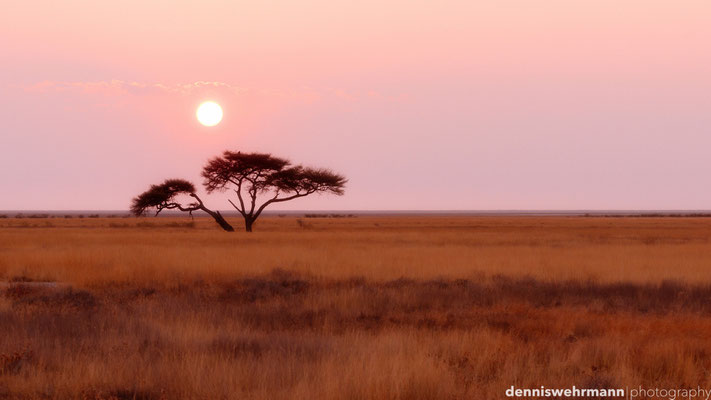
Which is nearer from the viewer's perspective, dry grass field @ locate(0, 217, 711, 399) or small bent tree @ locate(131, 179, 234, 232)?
dry grass field @ locate(0, 217, 711, 399)

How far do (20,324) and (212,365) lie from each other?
4695 mm

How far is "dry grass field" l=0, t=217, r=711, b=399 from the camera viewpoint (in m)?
8.08

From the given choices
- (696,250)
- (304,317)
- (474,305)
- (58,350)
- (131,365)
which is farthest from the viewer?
(696,250)

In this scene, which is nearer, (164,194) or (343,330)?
(343,330)

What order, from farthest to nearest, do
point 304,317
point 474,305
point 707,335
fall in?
point 474,305, point 304,317, point 707,335

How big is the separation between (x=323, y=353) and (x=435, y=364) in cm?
154

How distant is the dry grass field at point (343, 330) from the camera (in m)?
8.08

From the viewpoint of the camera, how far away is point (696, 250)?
1302 inches

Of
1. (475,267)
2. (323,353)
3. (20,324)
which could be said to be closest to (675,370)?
(323,353)

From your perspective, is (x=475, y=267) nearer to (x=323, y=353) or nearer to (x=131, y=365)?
(x=323, y=353)

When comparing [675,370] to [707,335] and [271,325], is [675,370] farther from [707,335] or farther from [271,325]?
[271,325]

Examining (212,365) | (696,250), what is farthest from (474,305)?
(696,250)

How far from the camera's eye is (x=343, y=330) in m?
11.9

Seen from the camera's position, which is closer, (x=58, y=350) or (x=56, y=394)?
(x=56, y=394)
